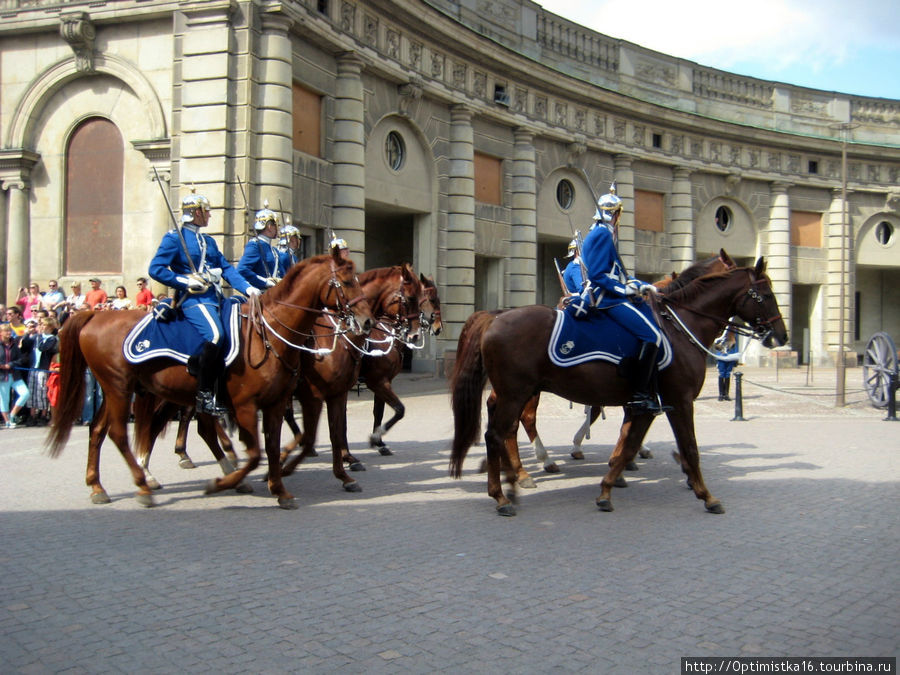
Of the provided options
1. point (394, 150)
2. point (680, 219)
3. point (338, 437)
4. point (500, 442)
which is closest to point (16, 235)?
point (394, 150)

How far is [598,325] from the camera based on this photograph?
8578 mm

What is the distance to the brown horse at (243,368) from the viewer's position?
836cm

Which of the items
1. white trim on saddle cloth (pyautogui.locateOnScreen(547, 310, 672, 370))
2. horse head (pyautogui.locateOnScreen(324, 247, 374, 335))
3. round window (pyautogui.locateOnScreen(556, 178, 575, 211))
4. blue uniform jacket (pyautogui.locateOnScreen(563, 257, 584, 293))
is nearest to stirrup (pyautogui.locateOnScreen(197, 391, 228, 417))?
horse head (pyautogui.locateOnScreen(324, 247, 374, 335))

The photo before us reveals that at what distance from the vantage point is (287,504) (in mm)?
8305

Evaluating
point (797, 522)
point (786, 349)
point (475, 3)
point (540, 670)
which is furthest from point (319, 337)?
point (786, 349)

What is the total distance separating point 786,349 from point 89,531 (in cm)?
3571

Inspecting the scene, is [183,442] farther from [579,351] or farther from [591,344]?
[591,344]

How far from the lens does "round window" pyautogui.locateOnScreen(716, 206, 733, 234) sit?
36.1 m

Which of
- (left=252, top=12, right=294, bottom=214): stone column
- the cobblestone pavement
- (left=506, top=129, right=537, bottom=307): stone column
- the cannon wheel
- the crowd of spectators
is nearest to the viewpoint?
the cobblestone pavement

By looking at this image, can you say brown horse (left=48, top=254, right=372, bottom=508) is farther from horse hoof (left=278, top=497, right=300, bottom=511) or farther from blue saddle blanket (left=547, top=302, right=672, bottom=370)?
blue saddle blanket (left=547, top=302, right=672, bottom=370)

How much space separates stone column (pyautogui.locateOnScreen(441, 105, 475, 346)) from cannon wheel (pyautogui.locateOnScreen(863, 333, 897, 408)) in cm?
1124

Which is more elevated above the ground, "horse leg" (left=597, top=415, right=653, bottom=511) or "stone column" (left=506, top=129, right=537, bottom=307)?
"stone column" (left=506, top=129, right=537, bottom=307)

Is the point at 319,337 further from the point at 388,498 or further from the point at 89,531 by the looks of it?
the point at 89,531

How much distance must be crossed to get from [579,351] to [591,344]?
0.48 ft
